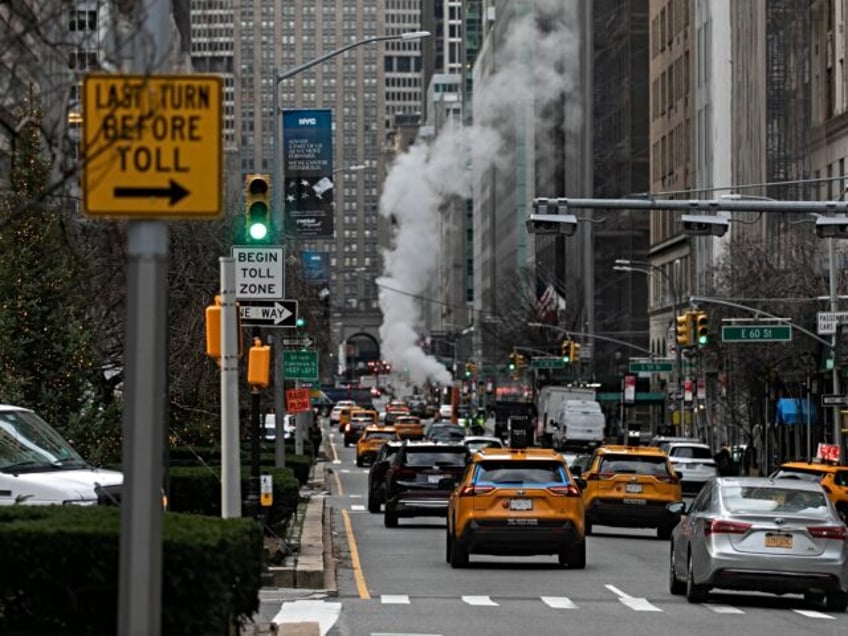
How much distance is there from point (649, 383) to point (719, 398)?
22.2 m

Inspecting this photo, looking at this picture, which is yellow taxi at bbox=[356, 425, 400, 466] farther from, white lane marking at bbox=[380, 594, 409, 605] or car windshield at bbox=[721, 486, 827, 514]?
car windshield at bbox=[721, 486, 827, 514]

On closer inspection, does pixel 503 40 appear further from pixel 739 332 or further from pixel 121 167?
pixel 121 167

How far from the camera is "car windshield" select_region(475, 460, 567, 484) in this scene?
2845 cm

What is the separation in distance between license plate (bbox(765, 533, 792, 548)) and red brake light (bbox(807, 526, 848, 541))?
257mm

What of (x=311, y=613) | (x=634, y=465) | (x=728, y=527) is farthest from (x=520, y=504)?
(x=634, y=465)

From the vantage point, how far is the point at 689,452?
55.7 metres

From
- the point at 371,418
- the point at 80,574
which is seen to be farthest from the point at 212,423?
the point at 371,418

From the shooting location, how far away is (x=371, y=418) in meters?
119

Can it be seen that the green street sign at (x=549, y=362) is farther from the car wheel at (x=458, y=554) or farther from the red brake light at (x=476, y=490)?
the red brake light at (x=476, y=490)

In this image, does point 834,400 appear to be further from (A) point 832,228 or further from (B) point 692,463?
(A) point 832,228

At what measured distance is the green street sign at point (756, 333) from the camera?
55812 millimetres

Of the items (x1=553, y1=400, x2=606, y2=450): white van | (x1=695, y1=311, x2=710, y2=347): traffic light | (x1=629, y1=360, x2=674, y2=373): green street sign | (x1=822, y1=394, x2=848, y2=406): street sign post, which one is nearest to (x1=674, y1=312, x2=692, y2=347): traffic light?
(x1=695, y1=311, x2=710, y2=347): traffic light

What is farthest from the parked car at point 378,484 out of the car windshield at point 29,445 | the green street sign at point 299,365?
the car windshield at point 29,445

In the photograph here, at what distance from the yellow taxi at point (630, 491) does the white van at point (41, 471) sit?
1656 centimetres
